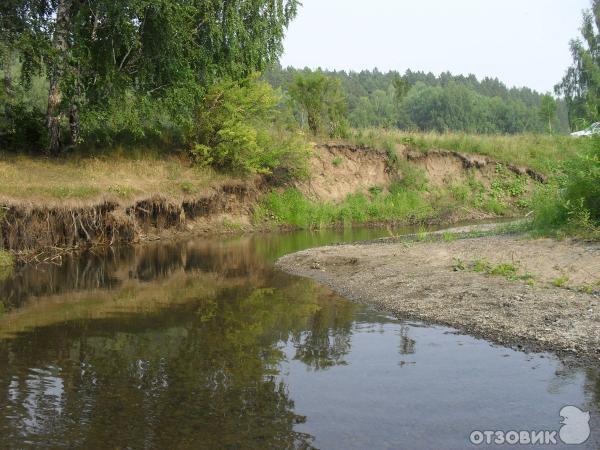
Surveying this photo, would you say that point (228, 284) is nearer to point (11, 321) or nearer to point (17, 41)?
point (11, 321)

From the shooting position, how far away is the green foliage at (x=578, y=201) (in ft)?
45.6

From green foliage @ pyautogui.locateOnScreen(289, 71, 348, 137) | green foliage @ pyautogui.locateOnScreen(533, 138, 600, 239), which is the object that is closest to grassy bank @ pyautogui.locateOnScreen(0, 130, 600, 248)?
green foliage @ pyautogui.locateOnScreen(533, 138, 600, 239)

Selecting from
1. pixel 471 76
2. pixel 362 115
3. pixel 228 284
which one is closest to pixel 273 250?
pixel 228 284

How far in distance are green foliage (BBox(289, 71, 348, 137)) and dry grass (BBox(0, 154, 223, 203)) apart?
924 centimetres

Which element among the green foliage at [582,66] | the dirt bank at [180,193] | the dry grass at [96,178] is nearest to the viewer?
the dirt bank at [180,193]

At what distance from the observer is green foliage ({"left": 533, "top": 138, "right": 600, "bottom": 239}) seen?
13898mm

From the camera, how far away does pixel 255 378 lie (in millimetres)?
7777

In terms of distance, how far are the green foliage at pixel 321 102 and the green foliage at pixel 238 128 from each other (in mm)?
5343

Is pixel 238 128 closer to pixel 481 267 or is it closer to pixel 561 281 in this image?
pixel 481 267

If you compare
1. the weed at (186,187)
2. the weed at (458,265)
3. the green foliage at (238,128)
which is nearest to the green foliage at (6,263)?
the weed at (186,187)

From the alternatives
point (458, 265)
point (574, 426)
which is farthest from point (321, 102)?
point (574, 426)

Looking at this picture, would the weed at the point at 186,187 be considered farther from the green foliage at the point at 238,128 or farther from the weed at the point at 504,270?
the weed at the point at 504,270

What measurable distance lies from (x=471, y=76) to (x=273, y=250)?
187m

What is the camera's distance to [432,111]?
116 m
